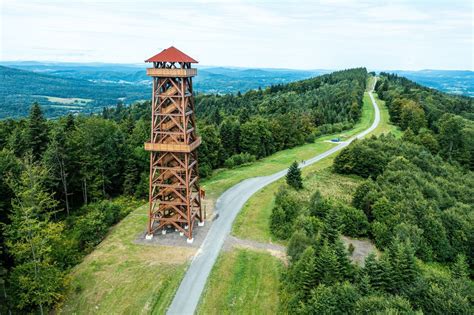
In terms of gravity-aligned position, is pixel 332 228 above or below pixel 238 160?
above

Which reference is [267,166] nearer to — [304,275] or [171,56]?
[171,56]

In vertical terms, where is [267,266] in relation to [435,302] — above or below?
below

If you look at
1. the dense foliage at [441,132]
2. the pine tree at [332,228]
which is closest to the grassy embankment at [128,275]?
the pine tree at [332,228]

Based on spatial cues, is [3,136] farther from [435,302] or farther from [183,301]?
[435,302]

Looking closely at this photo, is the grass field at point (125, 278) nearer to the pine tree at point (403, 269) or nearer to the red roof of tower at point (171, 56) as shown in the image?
the pine tree at point (403, 269)

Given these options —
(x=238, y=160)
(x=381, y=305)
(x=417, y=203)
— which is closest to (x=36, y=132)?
(x=238, y=160)

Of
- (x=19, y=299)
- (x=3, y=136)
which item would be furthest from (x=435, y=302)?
(x=3, y=136)

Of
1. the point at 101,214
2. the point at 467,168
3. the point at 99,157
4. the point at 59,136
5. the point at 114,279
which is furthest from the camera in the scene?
the point at 467,168
